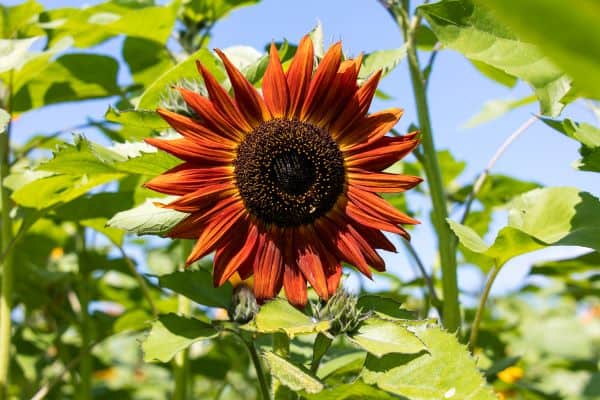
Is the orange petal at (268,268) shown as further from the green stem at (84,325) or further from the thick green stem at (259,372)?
the green stem at (84,325)

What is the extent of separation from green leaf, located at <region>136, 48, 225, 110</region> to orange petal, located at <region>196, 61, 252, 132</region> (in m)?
0.12

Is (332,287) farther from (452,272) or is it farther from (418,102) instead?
(418,102)

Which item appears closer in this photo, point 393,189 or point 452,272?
point 393,189

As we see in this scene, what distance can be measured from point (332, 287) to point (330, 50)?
30 cm

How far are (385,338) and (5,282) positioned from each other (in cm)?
84

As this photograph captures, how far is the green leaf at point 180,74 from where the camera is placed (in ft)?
3.44

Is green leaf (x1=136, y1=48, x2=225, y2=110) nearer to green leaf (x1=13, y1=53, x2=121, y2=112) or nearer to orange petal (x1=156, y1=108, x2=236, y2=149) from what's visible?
orange petal (x1=156, y1=108, x2=236, y2=149)

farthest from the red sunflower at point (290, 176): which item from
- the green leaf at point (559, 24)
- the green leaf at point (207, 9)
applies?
the green leaf at point (207, 9)

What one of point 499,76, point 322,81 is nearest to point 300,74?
point 322,81

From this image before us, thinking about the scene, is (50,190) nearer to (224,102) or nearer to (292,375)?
(224,102)

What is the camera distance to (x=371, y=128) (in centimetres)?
96

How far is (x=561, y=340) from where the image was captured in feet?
7.82

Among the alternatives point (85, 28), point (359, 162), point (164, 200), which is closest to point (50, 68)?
point (85, 28)

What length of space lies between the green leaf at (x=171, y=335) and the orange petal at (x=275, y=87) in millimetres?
301
